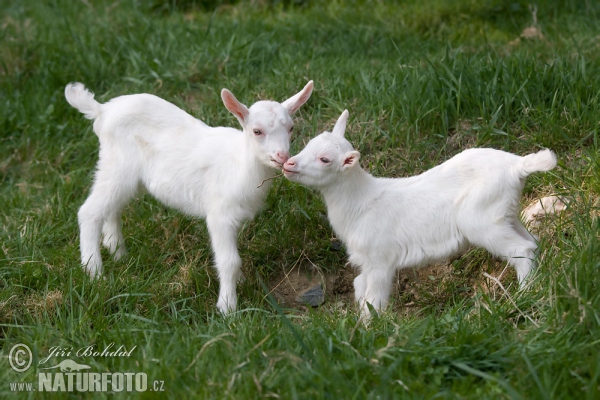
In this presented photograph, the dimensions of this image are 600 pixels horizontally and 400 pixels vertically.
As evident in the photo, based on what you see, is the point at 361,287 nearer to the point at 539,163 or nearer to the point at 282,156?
the point at 282,156

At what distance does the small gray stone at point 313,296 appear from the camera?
5.16m

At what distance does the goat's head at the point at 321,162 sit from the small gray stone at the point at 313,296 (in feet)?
3.01

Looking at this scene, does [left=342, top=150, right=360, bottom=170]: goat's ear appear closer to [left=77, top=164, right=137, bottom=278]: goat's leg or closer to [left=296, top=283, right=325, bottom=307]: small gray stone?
[left=296, top=283, right=325, bottom=307]: small gray stone

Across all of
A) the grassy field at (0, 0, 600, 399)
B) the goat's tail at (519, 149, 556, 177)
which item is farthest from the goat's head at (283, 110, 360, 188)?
the goat's tail at (519, 149, 556, 177)

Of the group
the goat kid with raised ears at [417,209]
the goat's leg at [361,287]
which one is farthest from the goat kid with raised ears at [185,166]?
the goat's leg at [361,287]

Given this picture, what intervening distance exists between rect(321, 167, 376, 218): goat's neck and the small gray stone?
74 cm

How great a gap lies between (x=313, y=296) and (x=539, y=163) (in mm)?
1778

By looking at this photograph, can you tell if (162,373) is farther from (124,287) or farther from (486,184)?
(486,184)

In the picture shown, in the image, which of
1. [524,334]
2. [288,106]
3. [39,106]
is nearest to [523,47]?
[288,106]

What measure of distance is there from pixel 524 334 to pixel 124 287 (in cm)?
246

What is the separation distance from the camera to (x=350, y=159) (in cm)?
450

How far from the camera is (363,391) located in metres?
3.37

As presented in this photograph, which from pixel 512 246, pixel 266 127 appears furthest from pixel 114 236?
pixel 512 246

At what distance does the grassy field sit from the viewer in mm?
3627
